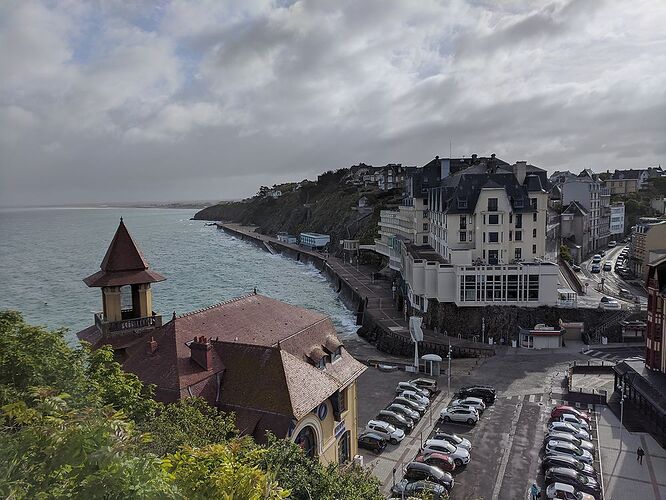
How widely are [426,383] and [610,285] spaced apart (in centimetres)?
4189

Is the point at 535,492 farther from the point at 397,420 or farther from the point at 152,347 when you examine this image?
the point at 152,347

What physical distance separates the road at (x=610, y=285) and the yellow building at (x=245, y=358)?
137ft

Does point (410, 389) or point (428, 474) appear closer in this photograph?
point (428, 474)

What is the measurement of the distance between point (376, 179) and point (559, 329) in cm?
14045

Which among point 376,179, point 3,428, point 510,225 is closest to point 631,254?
point 510,225

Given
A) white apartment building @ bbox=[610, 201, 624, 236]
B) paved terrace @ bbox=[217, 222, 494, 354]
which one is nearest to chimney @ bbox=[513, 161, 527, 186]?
paved terrace @ bbox=[217, 222, 494, 354]

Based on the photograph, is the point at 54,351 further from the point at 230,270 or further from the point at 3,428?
the point at 230,270

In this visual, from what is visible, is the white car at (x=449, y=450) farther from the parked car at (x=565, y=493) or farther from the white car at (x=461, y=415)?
the white car at (x=461, y=415)

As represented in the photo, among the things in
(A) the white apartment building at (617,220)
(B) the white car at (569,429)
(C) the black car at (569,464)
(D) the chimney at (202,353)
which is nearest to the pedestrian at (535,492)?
(C) the black car at (569,464)

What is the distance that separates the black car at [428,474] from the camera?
24.1m

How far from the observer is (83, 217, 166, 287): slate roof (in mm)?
27406

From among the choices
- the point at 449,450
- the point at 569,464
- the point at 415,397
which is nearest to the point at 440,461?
the point at 449,450

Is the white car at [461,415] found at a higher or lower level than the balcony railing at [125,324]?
lower

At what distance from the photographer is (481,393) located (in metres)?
35.5
